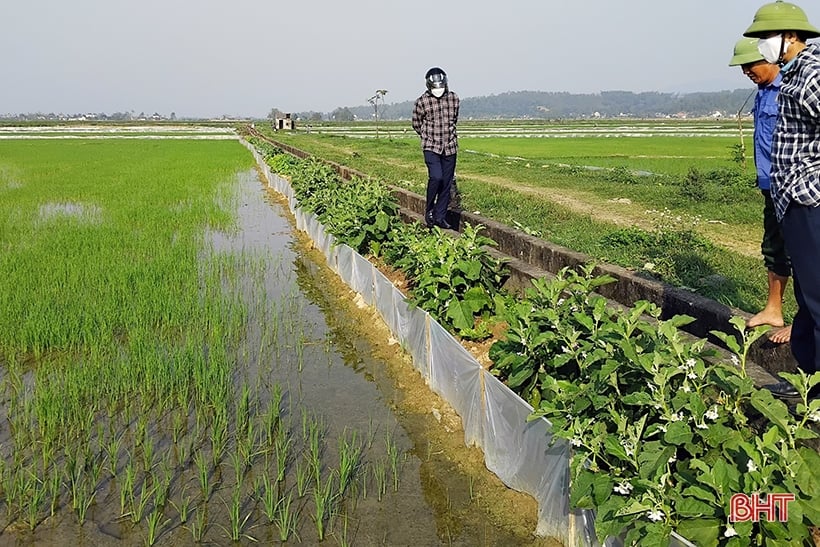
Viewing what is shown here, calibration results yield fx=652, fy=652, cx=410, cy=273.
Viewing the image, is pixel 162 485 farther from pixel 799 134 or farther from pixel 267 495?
pixel 799 134

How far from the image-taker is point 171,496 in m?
2.92

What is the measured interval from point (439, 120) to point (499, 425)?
12.1 feet

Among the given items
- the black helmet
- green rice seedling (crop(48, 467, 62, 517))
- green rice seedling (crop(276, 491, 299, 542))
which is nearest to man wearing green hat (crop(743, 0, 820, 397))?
green rice seedling (crop(276, 491, 299, 542))

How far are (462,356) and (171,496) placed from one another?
1.52 metres

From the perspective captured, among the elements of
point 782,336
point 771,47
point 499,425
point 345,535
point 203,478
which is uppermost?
point 771,47

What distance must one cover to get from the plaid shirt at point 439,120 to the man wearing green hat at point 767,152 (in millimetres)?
3387

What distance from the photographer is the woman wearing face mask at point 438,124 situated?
19.4ft

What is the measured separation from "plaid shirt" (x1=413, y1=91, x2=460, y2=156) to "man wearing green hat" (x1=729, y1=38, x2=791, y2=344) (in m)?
3.39

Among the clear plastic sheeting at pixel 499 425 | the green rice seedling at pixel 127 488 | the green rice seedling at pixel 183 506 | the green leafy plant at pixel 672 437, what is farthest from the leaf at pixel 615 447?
the green rice seedling at pixel 127 488

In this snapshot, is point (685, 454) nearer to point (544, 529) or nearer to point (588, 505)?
point (588, 505)

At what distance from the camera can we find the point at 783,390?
8.02ft

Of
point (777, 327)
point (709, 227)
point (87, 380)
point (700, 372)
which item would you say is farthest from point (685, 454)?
point (709, 227)

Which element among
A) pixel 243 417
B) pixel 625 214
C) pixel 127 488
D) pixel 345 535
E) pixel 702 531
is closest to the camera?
pixel 702 531

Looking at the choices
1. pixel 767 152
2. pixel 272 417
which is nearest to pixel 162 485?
pixel 272 417
